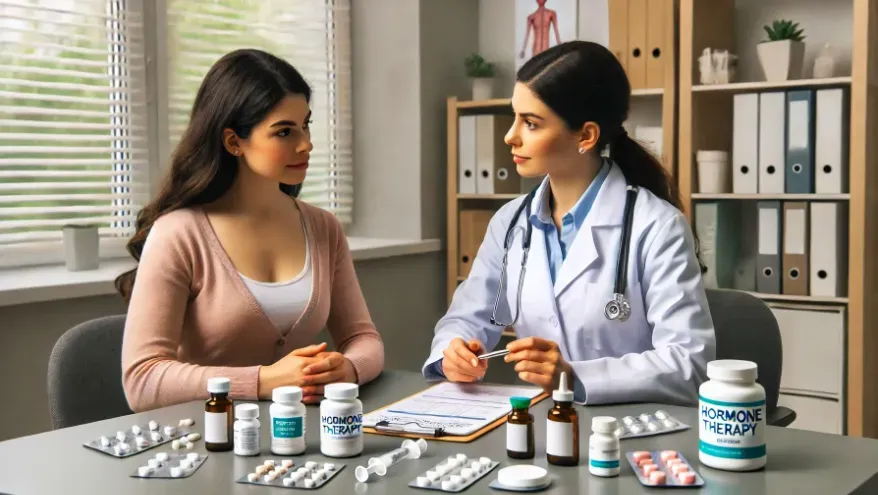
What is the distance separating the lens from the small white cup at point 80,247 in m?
2.91

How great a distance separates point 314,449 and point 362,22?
2956 millimetres

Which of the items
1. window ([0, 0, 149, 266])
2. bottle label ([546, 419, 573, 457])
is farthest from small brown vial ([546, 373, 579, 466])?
window ([0, 0, 149, 266])

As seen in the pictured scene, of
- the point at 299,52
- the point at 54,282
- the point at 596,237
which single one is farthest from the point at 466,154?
the point at 596,237

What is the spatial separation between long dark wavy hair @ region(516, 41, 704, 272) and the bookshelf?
1.27m

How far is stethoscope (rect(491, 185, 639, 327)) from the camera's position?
1.91 meters

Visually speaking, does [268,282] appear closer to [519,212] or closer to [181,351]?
[181,351]

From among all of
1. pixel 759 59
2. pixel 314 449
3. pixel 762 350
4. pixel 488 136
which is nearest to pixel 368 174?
pixel 488 136

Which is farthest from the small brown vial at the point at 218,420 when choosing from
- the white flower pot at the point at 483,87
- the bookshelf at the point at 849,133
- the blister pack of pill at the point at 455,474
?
the white flower pot at the point at 483,87

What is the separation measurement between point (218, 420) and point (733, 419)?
2.25ft

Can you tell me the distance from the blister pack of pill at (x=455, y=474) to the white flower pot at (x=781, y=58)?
7.83ft

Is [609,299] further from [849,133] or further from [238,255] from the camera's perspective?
[849,133]

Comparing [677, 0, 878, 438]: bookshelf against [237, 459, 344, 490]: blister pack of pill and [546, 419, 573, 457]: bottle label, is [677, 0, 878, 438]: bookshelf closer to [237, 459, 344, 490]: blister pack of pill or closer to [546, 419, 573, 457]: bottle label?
[546, 419, 573, 457]: bottle label

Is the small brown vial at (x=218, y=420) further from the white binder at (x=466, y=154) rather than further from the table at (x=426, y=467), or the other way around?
the white binder at (x=466, y=154)

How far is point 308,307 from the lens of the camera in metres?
1.95
